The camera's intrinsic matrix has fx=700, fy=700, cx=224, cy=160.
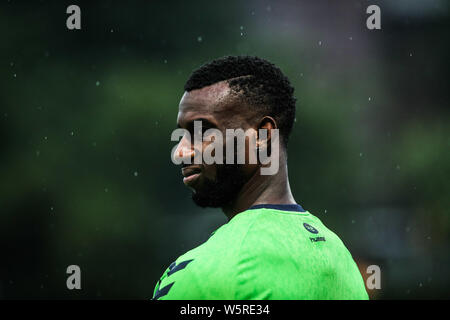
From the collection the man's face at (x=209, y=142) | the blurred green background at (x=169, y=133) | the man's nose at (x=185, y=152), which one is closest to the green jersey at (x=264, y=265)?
the man's face at (x=209, y=142)

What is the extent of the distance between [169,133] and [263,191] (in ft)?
35.3

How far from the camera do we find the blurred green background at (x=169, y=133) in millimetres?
13000

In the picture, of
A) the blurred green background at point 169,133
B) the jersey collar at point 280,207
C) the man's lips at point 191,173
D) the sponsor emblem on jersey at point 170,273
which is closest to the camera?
the sponsor emblem on jersey at point 170,273

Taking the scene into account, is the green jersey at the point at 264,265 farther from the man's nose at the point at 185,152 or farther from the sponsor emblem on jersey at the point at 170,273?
the man's nose at the point at 185,152

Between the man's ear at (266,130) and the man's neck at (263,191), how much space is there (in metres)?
0.10

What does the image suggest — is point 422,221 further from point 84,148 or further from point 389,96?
point 84,148

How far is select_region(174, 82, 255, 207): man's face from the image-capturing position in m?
2.54

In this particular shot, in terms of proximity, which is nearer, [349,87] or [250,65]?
[250,65]

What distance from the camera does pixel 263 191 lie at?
258 centimetres

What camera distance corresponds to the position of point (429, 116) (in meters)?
14.2

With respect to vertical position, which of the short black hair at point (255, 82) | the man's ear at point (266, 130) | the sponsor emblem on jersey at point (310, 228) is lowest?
the sponsor emblem on jersey at point (310, 228)
